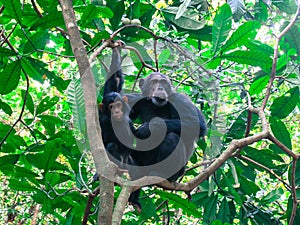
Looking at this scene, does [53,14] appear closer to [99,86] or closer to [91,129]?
[99,86]

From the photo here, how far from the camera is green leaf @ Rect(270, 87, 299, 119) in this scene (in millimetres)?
3477

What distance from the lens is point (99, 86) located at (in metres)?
3.54

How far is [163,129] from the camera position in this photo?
3.54 meters

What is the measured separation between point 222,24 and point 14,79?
1.63m

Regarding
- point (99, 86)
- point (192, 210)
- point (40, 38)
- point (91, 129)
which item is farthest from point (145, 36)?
point (91, 129)

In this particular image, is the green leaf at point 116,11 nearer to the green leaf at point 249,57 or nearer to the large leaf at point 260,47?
the green leaf at point 249,57

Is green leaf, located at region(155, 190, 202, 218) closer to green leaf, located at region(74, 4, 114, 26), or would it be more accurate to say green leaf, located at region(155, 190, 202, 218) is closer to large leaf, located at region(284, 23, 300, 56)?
green leaf, located at region(74, 4, 114, 26)

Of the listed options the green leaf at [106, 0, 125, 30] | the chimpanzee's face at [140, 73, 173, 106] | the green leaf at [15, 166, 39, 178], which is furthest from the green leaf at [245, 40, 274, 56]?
the green leaf at [15, 166, 39, 178]

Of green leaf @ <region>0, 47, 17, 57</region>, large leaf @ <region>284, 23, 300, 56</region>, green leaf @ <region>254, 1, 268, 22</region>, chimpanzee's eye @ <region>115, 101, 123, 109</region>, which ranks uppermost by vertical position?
green leaf @ <region>254, 1, 268, 22</region>

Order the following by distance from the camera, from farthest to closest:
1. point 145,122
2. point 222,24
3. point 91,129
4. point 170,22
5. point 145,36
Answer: point 170,22 < point 145,122 < point 145,36 < point 222,24 < point 91,129

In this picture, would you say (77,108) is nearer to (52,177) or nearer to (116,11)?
(52,177)

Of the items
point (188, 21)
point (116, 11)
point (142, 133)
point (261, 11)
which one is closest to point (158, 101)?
point (142, 133)

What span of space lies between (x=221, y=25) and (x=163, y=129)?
997mm

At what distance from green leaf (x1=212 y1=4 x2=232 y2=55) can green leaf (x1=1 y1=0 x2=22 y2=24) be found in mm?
1392
